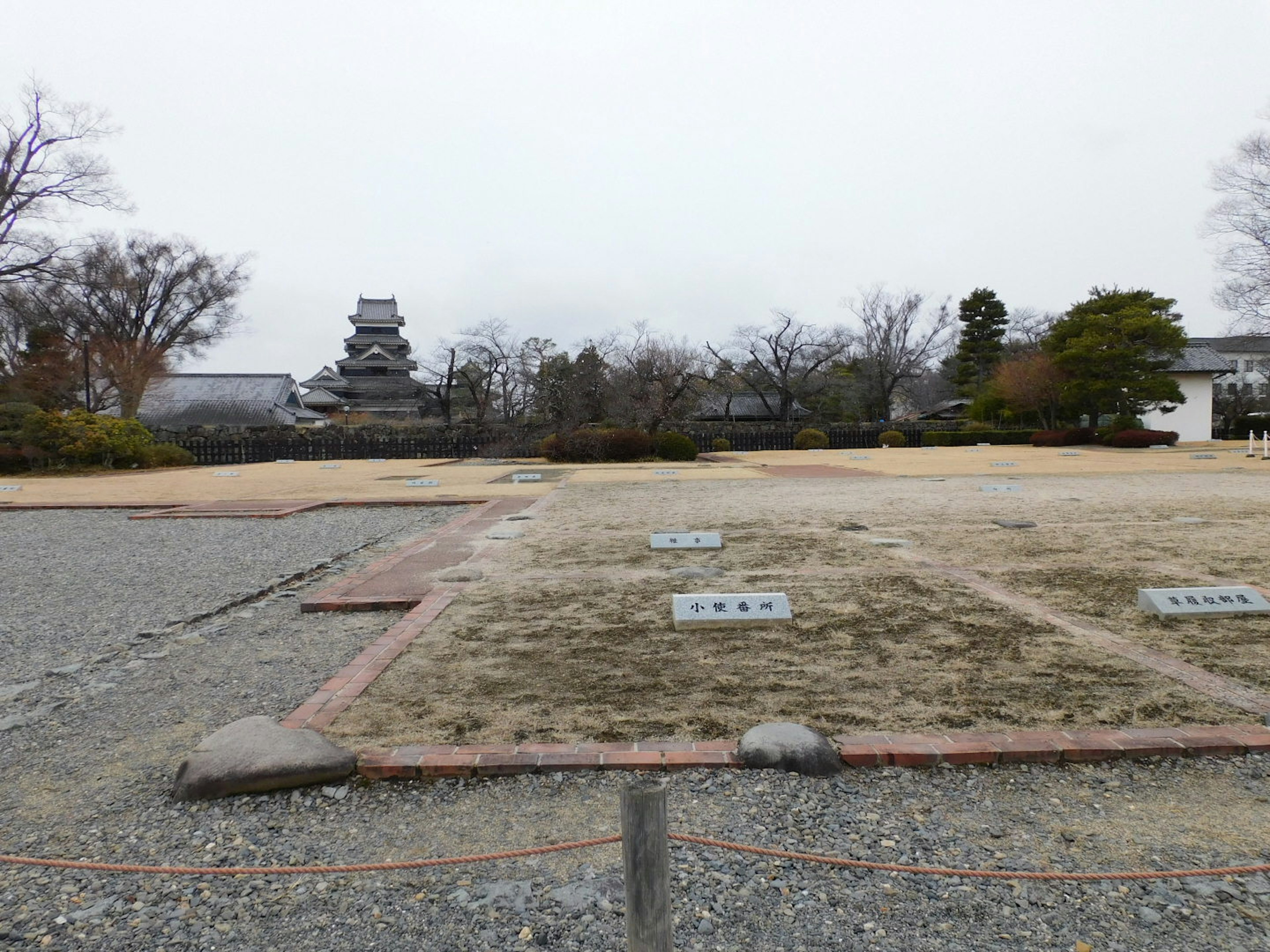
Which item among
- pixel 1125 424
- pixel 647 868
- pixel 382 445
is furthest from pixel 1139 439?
pixel 647 868

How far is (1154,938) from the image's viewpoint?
1.92 meters

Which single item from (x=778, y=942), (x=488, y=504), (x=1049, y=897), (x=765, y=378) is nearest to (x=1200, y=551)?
(x=1049, y=897)

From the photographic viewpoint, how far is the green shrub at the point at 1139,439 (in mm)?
28641

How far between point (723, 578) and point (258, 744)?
384 centimetres

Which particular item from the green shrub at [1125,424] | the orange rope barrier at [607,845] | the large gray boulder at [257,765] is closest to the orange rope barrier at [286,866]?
the orange rope barrier at [607,845]

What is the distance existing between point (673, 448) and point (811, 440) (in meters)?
12.1

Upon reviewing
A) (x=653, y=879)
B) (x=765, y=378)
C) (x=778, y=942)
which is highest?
(x=765, y=378)

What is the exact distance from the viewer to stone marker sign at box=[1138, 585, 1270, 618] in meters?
4.65

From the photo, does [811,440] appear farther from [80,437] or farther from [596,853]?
[596,853]

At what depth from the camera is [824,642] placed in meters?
4.34

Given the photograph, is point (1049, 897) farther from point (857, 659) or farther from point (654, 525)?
point (654, 525)

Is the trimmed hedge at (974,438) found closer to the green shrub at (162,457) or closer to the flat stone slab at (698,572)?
the green shrub at (162,457)

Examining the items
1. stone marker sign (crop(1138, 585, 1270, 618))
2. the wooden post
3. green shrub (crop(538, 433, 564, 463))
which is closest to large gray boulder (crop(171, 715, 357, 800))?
the wooden post

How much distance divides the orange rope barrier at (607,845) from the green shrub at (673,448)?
23603 mm
